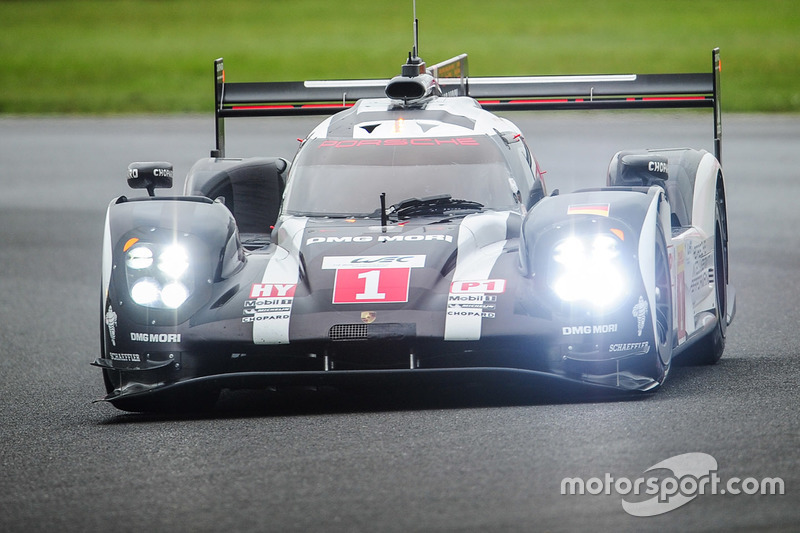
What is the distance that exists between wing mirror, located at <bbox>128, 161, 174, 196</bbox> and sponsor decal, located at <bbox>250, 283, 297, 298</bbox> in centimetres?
193

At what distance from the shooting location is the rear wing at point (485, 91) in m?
9.55

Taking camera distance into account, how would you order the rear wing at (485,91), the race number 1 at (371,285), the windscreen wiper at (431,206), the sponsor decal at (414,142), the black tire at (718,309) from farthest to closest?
the rear wing at (485,91)
the sponsor decal at (414,142)
the black tire at (718,309)
the windscreen wiper at (431,206)
the race number 1 at (371,285)

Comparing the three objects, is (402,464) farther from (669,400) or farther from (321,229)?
(321,229)

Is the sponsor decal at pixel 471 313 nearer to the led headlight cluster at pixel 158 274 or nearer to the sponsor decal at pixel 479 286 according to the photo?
the sponsor decal at pixel 479 286

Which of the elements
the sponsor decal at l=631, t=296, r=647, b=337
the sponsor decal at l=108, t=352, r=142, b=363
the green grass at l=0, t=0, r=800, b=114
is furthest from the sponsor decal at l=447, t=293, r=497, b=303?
the green grass at l=0, t=0, r=800, b=114

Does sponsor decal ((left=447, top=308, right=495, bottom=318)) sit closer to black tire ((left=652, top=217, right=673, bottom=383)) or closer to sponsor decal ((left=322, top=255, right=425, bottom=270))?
sponsor decal ((left=322, top=255, right=425, bottom=270))

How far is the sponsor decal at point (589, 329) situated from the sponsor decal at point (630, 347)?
0.07 meters

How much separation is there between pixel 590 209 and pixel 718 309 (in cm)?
193

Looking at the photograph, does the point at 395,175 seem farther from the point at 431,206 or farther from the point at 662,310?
the point at 662,310

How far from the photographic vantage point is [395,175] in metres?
8.16

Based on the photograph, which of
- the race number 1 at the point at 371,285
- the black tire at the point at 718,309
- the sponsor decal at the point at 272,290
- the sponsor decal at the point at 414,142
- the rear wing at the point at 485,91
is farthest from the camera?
the rear wing at the point at 485,91

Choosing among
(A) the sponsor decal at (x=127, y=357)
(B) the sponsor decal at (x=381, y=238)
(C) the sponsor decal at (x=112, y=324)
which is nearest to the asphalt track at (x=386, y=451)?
(A) the sponsor decal at (x=127, y=357)

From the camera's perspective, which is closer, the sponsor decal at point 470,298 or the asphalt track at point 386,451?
the asphalt track at point 386,451

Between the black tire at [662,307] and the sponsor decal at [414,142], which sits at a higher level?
the sponsor decal at [414,142]
